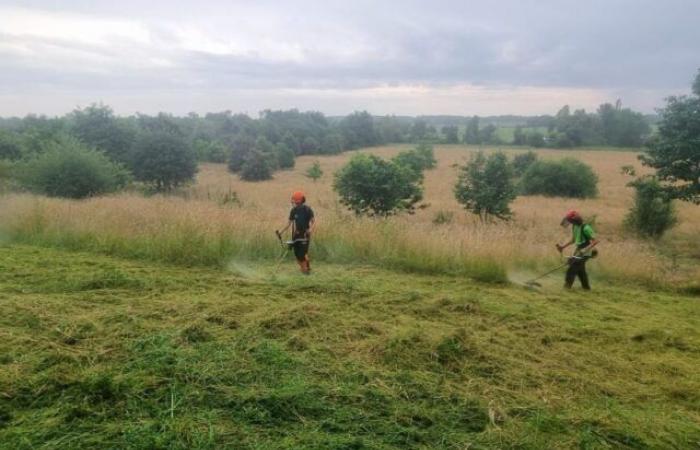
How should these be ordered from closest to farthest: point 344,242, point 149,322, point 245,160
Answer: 1. point 149,322
2. point 344,242
3. point 245,160

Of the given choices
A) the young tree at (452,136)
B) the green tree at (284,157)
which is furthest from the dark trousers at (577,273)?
the young tree at (452,136)

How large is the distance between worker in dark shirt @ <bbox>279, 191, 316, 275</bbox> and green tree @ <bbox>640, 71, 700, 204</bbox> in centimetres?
1095

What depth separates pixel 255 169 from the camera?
44.7 m

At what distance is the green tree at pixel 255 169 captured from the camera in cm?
4459

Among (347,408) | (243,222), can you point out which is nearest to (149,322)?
(347,408)

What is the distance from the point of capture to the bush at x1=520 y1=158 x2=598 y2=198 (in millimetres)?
29984

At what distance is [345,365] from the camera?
419cm

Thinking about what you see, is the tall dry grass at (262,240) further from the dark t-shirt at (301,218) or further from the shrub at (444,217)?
the shrub at (444,217)

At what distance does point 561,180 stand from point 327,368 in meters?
29.6

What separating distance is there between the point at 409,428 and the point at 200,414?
1443 mm

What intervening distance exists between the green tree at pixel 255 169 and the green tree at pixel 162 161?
11.8m

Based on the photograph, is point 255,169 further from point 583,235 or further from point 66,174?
point 583,235

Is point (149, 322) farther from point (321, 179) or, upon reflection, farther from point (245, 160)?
point (245, 160)

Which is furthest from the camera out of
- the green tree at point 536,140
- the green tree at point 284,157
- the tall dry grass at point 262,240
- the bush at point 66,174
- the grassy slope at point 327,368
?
the green tree at point 536,140
